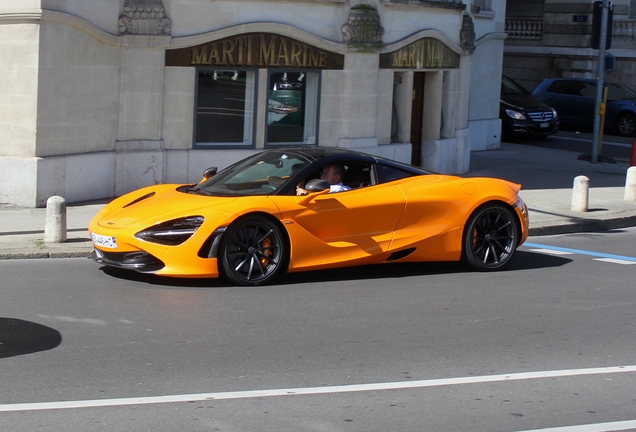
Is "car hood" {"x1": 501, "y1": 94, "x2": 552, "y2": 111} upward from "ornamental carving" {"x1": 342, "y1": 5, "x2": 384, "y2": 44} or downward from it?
downward

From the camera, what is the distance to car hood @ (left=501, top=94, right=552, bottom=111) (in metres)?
27.1

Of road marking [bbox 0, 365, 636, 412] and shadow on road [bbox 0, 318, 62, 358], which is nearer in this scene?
road marking [bbox 0, 365, 636, 412]

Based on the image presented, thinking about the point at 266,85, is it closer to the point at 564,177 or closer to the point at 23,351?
the point at 564,177

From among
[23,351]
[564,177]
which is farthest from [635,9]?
[23,351]

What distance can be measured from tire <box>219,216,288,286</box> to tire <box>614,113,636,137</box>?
22.6m

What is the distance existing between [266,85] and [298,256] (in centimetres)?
720

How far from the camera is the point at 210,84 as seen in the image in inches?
626

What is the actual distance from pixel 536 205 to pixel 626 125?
15430 millimetres

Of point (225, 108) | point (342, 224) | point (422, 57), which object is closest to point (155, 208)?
point (342, 224)

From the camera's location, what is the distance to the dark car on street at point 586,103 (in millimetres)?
30016

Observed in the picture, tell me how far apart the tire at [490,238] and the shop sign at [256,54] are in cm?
646

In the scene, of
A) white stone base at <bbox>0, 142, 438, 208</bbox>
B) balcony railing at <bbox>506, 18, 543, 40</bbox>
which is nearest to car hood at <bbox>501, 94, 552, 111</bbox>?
balcony railing at <bbox>506, 18, 543, 40</bbox>

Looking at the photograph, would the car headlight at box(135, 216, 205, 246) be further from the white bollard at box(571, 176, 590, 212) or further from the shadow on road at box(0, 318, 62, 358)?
the white bollard at box(571, 176, 590, 212)

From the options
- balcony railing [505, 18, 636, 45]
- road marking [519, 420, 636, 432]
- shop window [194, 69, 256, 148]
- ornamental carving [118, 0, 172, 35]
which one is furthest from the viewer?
balcony railing [505, 18, 636, 45]
